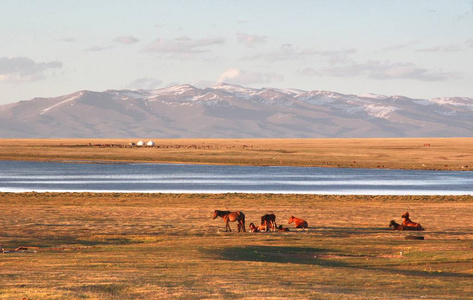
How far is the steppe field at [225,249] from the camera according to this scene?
2020 cm

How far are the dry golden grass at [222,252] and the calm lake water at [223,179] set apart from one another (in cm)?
1423

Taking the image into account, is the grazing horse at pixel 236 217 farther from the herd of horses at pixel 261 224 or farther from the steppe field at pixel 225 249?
the steppe field at pixel 225 249

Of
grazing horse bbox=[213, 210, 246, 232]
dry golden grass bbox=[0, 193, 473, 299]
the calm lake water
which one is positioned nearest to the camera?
dry golden grass bbox=[0, 193, 473, 299]

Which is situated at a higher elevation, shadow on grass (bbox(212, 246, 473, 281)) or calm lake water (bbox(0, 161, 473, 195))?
calm lake water (bbox(0, 161, 473, 195))

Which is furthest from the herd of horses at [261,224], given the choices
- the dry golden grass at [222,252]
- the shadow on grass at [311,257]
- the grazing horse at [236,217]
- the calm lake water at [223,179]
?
the calm lake water at [223,179]

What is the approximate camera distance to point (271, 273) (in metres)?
23.5

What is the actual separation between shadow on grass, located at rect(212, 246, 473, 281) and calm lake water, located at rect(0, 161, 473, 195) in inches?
1398

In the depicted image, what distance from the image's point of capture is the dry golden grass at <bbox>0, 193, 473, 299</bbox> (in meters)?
20.1

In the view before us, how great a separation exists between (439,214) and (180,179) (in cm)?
4034

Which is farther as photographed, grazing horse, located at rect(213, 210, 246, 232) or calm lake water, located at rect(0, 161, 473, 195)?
calm lake water, located at rect(0, 161, 473, 195)

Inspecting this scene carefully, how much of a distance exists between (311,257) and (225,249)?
3144 millimetres

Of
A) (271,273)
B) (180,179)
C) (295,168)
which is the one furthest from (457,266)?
(295,168)

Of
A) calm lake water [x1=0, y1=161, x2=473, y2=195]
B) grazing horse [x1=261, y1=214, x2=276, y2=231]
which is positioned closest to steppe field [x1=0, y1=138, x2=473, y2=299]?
grazing horse [x1=261, y1=214, x2=276, y2=231]

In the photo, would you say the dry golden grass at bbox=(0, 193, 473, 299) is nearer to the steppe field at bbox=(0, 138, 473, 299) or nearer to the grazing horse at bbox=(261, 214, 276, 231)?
the steppe field at bbox=(0, 138, 473, 299)
